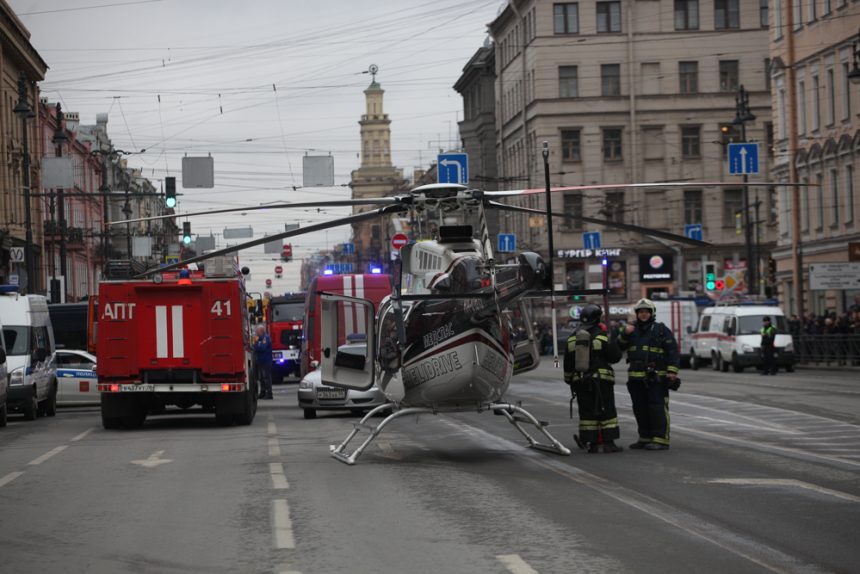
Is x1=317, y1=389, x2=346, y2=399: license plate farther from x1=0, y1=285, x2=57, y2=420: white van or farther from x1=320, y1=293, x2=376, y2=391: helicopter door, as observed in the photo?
x1=320, y1=293, x2=376, y2=391: helicopter door

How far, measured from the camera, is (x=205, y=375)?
2364 cm

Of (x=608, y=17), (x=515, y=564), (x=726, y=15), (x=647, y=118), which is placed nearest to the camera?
(x=515, y=564)

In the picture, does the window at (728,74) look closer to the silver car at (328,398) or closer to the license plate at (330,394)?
the silver car at (328,398)

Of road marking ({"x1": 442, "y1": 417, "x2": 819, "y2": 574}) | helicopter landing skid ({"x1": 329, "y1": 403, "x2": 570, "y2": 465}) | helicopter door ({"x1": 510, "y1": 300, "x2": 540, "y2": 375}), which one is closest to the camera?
road marking ({"x1": 442, "y1": 417, "x2": 819, "y2": 574})

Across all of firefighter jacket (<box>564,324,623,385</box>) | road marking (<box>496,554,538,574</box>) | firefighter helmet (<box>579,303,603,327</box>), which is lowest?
road marking (<box>496,554,538,574</box>)

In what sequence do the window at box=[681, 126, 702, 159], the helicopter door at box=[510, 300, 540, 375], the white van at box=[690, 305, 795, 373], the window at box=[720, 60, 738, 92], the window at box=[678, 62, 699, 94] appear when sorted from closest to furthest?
the helicopter door at box=[510, 300, 540, 375] → the white van at box=[690, 305, 795, 373] → the window at box=[678, 62, 699, 94] → the window at box=[720, 60, 738, 92] → the window at box=[681, 126, 702, 159]

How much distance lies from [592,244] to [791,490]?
60.7 m

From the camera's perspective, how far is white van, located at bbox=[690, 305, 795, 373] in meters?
48.4

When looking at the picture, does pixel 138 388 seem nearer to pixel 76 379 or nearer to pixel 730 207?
pixel 76 379

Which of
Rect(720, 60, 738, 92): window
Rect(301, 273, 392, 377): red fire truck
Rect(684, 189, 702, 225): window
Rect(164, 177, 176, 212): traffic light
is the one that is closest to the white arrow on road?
Rect(301, 273, 392, 377): red fire truck

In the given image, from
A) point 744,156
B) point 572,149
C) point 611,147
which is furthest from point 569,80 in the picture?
point 744,156

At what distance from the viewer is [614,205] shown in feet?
257

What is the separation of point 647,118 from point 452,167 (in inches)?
1295

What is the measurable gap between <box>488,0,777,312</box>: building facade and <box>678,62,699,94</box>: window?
6cm
